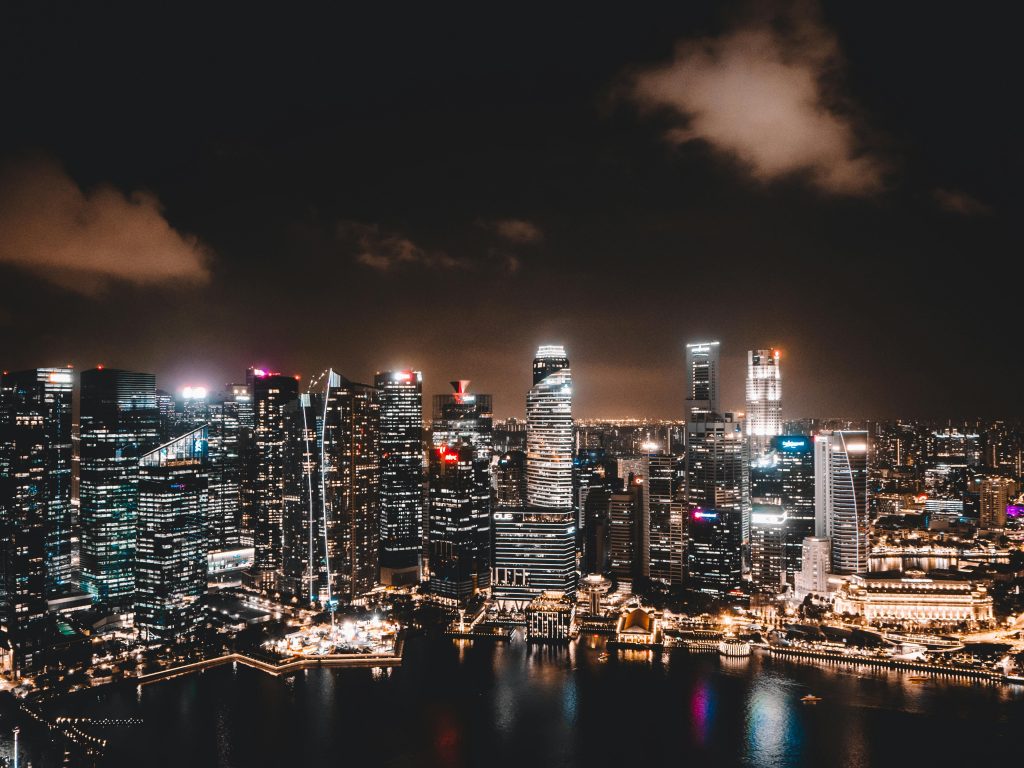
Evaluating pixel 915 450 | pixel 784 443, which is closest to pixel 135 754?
pixel 784 443

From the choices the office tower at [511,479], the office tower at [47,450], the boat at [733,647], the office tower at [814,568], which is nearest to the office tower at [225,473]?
the office tower at [47,450]

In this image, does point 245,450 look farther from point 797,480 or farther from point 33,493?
point 797,480

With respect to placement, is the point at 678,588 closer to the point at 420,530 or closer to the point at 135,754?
the point at 420,530

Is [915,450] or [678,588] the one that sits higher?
[915,450]

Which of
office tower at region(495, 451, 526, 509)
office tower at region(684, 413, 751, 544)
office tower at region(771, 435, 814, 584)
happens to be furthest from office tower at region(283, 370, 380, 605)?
office tower at region(771, 435, 814, 584)

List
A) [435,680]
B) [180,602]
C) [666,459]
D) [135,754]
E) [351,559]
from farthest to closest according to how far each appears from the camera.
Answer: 1. [666,459]
2. [351,559]
3. [180,602]
4. [435,680]
5. [135,754]

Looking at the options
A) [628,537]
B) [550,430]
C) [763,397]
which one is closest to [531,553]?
[628,537]
